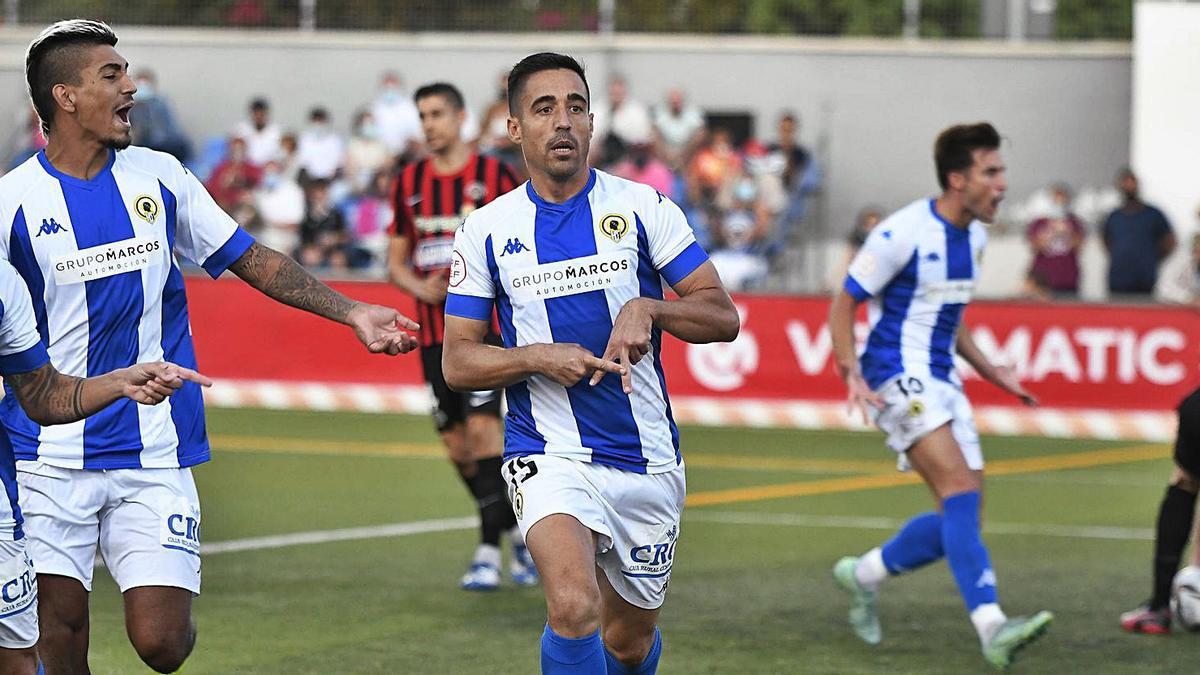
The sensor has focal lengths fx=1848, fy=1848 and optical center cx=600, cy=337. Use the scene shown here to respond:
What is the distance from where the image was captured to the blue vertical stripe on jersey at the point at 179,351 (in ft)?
19.7

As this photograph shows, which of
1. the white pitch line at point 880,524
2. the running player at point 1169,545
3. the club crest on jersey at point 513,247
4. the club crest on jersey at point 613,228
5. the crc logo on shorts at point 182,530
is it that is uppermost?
the club crest on jersey at point 613,228

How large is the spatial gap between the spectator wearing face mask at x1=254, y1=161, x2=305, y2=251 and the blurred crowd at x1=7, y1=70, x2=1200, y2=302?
0.02 meters

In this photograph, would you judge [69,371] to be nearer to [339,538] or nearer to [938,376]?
Answer: [938,376]

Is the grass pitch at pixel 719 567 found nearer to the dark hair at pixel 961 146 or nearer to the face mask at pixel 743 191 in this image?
the dark hair at pixel 961 146

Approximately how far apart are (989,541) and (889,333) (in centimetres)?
356

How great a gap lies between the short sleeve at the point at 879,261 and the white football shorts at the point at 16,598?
4242mm

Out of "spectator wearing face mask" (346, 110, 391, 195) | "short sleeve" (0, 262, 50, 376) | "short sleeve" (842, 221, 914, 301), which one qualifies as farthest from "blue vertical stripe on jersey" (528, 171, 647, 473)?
"spectator wearing face mask" (346, 110, 391, 195)

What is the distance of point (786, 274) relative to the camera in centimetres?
2205

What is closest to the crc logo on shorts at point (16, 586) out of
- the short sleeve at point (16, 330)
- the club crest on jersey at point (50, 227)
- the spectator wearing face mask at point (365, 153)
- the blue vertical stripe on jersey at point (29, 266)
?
the short sleeve at point (16, 330)

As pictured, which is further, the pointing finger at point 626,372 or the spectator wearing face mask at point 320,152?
the spectator wearing face mask at point 320,152

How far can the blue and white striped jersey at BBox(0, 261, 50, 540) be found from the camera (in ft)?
16.1

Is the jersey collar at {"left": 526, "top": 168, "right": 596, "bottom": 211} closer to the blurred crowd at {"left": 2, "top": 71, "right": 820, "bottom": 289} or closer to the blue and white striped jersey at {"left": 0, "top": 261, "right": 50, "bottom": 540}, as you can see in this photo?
the blue and white striped jersey at {"left": 0, "top": 261, "right": 50, "bottom": 540}

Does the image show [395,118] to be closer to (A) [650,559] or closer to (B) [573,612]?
(A) [650,559]

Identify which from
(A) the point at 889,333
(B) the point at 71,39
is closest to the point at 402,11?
(A) the point at 889,333
